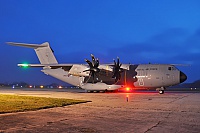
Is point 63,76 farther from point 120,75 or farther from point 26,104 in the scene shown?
point 26,104

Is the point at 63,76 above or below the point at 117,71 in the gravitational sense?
below

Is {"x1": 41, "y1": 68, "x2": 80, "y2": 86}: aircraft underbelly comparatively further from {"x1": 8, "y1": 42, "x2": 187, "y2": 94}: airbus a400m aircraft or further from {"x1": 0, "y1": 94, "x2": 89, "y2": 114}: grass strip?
{"x1": 0, "y1": 94, "x2": 89, "y2": 114}: grass strip

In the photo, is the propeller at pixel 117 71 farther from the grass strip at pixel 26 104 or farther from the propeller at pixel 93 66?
the grass strip at pixel 26 104

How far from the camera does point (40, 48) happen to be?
→ 119ft

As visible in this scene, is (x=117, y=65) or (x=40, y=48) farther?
(x=40, y=48)

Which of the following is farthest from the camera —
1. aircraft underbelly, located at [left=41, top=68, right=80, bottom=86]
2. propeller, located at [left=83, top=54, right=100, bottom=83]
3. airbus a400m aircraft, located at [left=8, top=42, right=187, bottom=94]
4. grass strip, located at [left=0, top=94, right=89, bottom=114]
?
aircraft underbelly, located at [left=41, top=68, right=80, bottom=86]

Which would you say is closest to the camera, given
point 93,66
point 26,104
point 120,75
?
point 26,104

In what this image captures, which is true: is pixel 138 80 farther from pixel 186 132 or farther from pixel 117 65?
pixel 186 132

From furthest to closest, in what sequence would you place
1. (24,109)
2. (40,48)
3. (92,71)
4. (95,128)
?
(40,48) < (92,71) < (24,109) < (95,128)

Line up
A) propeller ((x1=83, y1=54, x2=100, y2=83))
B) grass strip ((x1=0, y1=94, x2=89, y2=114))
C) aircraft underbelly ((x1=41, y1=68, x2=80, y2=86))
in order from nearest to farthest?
1. grass strip ((x1=0, y1=94, x2=89, y2=114))
2. propeller ((x1=83, y1=54, x2=100, y2=83))
3. aircraft underbelly ((x1=41, y1=68, x2=80, y2=86))

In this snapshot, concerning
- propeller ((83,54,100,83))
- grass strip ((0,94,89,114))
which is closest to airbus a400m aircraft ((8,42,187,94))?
propeller ((83,54,100,83))

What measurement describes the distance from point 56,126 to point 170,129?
3754 mm

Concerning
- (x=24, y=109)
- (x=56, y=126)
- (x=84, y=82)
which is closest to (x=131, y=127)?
(x=56, y=126)

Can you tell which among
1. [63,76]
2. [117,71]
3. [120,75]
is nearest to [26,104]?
[117,71]
